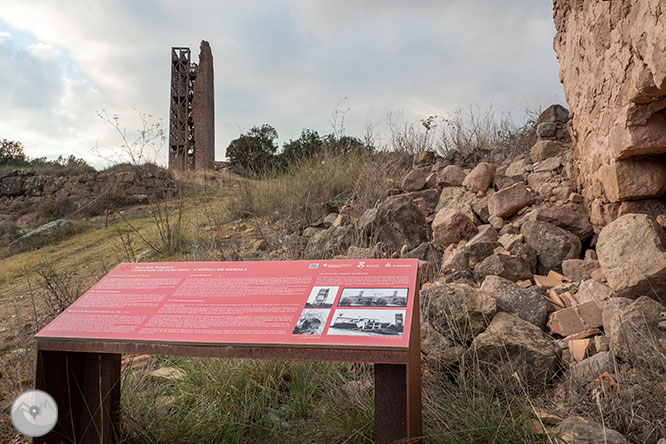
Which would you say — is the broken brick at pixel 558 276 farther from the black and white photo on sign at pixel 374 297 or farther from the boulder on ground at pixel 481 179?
the black and white photo on sign at pixel 374 297

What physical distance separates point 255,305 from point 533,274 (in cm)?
258

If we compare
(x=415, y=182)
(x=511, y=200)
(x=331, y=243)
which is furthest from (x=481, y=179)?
(x=331, y=243)

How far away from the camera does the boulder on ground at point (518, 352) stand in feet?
8.52

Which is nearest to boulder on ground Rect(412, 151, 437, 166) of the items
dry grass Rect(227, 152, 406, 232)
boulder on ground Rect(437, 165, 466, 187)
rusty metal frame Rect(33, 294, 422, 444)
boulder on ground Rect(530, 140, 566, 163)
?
dry grass Rect(227, 152, 406, 232)

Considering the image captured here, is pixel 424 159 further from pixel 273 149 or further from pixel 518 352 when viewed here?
pixel 273 149

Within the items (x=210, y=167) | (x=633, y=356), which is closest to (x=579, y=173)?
(x=633, y=356)

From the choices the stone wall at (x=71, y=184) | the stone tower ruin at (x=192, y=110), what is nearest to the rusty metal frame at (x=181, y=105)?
the stone tower ruin at (x=192, y=110)

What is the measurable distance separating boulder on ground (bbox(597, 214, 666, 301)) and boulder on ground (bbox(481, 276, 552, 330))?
0.44 metres

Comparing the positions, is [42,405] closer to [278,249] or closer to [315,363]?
[315,363]

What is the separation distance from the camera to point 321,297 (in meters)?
1.96

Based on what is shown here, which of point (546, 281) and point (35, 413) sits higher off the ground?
point (546, 281)

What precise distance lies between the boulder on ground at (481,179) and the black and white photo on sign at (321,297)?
11.9 ft

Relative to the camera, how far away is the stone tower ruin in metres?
18.2

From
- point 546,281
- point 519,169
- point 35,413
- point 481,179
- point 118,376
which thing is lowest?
point 35,413
